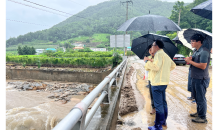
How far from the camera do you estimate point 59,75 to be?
18.4 metres

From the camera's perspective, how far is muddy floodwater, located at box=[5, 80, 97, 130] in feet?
19.1

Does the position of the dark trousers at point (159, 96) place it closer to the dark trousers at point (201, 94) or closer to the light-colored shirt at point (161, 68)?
the light-colored shirt at point (161, 68)

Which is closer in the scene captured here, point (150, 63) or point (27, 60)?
point (150, 63)

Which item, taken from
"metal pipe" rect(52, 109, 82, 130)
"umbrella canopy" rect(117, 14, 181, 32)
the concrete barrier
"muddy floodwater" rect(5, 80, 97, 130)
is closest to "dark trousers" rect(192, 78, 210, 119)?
"umbrella canopy" rect(117, 14, 181, 32)

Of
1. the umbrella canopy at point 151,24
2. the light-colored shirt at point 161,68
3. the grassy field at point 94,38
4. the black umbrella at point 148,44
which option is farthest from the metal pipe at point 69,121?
the grassy field at point 94,38

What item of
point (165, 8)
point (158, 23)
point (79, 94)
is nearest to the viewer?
point (158, 23)

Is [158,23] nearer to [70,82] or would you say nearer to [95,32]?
[70,82]

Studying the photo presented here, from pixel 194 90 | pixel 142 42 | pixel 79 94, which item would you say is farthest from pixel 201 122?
pixel 79 94

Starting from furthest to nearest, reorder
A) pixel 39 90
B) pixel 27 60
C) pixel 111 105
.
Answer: pixel 27 60, pixel 39 90, pixel 111 105

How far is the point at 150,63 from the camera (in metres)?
2.51

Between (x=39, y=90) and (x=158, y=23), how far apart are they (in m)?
14.4

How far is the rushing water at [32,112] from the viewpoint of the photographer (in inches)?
229

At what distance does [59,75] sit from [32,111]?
10810 millimetres

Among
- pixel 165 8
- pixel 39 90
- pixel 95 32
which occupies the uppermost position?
pixel 165 8
